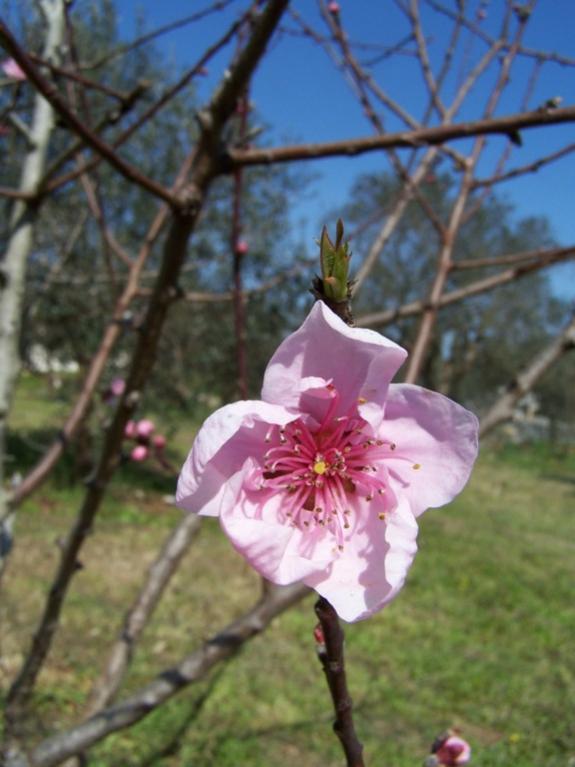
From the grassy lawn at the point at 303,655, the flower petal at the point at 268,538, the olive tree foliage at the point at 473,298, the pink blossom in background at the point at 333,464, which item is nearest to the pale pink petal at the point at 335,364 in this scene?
the pink blossom in background at the point at 333,464

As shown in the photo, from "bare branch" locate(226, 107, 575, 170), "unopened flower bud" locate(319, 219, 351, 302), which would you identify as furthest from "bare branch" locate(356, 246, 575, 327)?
"unopened flower bud" locate(319, 219, 351, 302)

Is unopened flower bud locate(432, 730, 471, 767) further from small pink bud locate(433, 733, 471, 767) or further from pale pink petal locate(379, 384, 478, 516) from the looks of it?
pale pink petal locate(379, 384, 478, 516)

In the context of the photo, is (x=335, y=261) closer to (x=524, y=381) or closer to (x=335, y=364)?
(x=335, y=364)

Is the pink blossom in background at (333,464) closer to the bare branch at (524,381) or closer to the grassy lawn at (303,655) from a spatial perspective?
the bare branch at (524,381)

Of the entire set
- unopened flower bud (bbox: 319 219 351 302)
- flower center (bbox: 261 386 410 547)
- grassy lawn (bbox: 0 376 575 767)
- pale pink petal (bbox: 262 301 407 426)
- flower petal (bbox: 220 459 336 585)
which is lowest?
grassy lawn (bbox: 0 376 575 767)

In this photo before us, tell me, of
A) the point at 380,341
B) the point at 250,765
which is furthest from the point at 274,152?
the point at 250,765

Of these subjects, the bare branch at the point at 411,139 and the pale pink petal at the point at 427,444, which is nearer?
the pale pink petal at the point at 427,444
